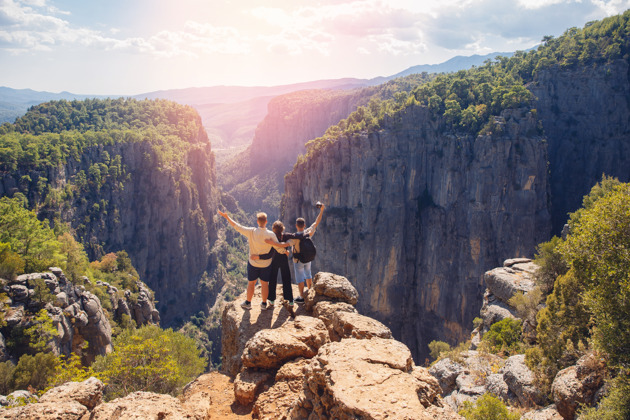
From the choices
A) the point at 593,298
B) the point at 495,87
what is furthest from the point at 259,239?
the point at 495,87

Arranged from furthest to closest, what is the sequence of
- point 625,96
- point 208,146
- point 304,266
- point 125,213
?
point 208,146 < point 125,213 < point 625,96 < point 304,266

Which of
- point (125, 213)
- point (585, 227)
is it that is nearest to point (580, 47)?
point (585, 227)

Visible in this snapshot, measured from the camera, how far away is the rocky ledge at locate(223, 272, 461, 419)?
598 cm

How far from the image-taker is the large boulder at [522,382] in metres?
13.7

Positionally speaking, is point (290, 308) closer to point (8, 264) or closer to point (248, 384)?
point (248, 384)

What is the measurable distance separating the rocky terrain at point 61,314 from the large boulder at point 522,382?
21777mm

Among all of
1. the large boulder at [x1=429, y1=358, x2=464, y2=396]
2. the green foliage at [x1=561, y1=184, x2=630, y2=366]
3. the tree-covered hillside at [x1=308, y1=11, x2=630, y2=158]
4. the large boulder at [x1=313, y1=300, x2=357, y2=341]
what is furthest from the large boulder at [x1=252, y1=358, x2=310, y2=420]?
the tree-covered hillside at [x1=308, y1=11, x2=630, y2=158]

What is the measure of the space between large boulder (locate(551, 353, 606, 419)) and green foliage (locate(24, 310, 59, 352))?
21857mm

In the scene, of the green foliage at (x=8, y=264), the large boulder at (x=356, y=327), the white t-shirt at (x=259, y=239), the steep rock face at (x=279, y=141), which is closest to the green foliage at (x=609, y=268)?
the large boulder at (x=356, y=327)

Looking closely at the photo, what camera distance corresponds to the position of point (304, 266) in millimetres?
12695

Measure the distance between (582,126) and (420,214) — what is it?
29.2 meters

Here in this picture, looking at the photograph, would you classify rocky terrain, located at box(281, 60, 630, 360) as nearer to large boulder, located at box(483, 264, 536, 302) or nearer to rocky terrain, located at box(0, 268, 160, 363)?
large boulder, located at box(483, 264, 536, 302)

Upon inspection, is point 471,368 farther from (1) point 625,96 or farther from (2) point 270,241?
(1) point 625,96

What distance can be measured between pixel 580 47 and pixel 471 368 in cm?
6758
